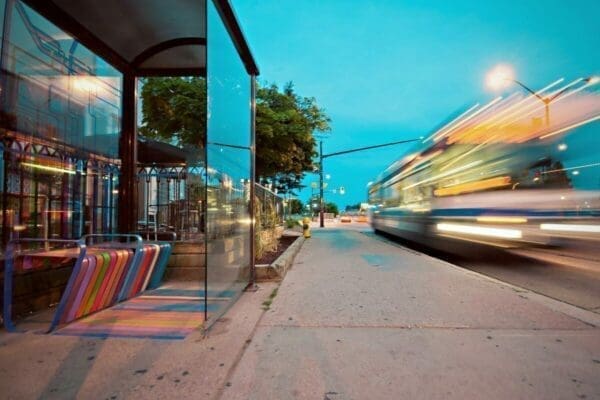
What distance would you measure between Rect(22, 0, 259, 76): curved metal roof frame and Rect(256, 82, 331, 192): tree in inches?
188

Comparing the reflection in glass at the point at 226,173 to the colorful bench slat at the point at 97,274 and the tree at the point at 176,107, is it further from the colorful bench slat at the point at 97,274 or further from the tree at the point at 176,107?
the tree at the point at 176,107

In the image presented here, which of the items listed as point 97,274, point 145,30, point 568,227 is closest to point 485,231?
point 568,227

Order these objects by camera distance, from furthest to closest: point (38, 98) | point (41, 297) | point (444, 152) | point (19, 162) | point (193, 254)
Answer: point (444, 152) → point (193, 254) → point (38, 98) → point (19, 162) → point (41, 297)

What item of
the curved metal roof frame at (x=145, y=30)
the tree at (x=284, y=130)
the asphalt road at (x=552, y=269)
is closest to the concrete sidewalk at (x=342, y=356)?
the asphalt road at (x=552, y=269)

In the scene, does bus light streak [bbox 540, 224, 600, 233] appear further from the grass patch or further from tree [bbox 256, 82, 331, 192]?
tree [bbox 256, 82, 331, 192]

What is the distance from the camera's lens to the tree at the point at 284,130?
41.0ft

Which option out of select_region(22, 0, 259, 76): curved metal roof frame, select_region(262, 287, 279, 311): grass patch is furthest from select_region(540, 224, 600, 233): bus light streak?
select_region(22, 0, 259, 76): curved metal roof frame

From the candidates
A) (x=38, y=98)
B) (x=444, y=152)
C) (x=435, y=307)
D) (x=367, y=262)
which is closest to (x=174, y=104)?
(x=38, y=98)

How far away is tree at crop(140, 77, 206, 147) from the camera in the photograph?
10.9 meters

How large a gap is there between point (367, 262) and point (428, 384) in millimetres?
6806

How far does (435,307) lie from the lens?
544 centimetres

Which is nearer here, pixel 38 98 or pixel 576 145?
pixel 38 98

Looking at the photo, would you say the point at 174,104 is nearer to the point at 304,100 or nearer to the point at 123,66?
the point at 123,66

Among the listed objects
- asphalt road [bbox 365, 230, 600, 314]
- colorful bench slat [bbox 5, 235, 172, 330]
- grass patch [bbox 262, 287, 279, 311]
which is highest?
colorful bench slat [bbox 5, 235, 172, 330]
